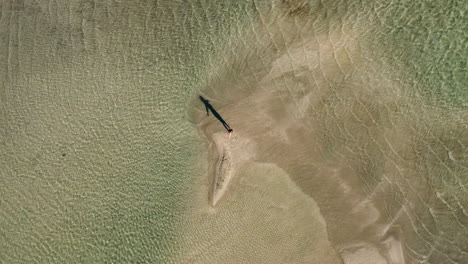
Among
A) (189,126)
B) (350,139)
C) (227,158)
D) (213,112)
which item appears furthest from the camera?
(189,126)

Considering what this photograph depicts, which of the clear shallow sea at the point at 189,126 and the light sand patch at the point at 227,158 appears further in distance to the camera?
the light sand patch at the point at 227,158

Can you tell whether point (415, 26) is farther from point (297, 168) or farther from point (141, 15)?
point (141, 15)

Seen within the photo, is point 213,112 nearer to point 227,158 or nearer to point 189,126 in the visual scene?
point 189,126

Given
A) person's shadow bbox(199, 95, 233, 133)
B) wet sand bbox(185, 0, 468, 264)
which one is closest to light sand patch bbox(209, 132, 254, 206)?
wet sand bbox(185, 0, 468, 264)

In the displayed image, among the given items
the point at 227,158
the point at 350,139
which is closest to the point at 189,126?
the point at 227,158

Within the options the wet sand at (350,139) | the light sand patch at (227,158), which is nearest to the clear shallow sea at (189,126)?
the wet sand at (350,139)

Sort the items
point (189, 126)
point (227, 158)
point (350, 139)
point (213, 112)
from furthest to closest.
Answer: point (189, 126) < point (213, 112) < point (227, 158) < point (350, 139)

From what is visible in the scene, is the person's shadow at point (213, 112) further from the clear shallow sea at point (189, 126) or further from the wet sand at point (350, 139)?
the clear shallow sea at point (189, 126)

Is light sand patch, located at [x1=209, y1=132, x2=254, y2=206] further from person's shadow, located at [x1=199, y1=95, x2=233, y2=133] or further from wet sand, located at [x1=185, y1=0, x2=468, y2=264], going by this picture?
person's shadow, located at [x1=199, y1=95, x2=233, y2=133]
